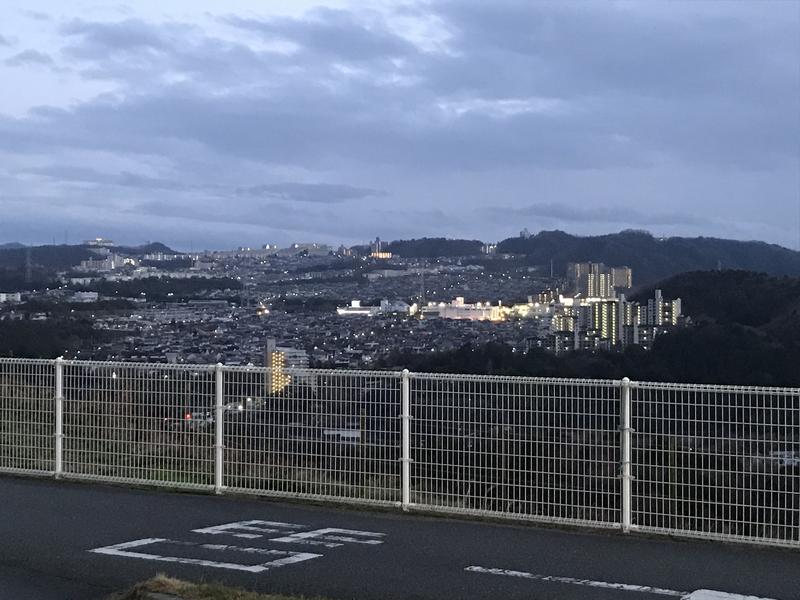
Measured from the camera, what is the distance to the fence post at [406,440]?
12.1m

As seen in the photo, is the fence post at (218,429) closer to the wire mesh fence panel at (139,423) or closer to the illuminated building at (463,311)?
the wire mesh fence panel at (139,423)

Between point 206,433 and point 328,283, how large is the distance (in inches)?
2311

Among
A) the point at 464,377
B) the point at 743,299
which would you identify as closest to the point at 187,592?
the point at 464,377

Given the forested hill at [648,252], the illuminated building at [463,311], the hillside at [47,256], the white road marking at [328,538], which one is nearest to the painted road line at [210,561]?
the white road marking at [328,538]

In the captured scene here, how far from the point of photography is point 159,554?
9648 mm

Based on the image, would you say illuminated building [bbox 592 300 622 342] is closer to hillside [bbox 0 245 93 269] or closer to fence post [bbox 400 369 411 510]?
hillside [bbox 0 245 93 269]

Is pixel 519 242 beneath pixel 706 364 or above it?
above

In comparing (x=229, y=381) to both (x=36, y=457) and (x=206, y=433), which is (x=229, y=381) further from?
(x=36, y=457)

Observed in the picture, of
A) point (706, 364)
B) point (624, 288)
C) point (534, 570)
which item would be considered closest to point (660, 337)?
point (706, 364)

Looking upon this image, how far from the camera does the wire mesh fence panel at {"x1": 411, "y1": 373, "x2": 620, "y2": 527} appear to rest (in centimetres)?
1114

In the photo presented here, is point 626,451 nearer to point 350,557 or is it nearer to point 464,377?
point 464,377

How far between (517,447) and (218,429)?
3.86 m

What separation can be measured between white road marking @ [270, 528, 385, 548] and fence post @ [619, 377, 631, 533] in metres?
2.43

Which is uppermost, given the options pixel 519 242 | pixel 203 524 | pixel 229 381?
pixel 519 242
